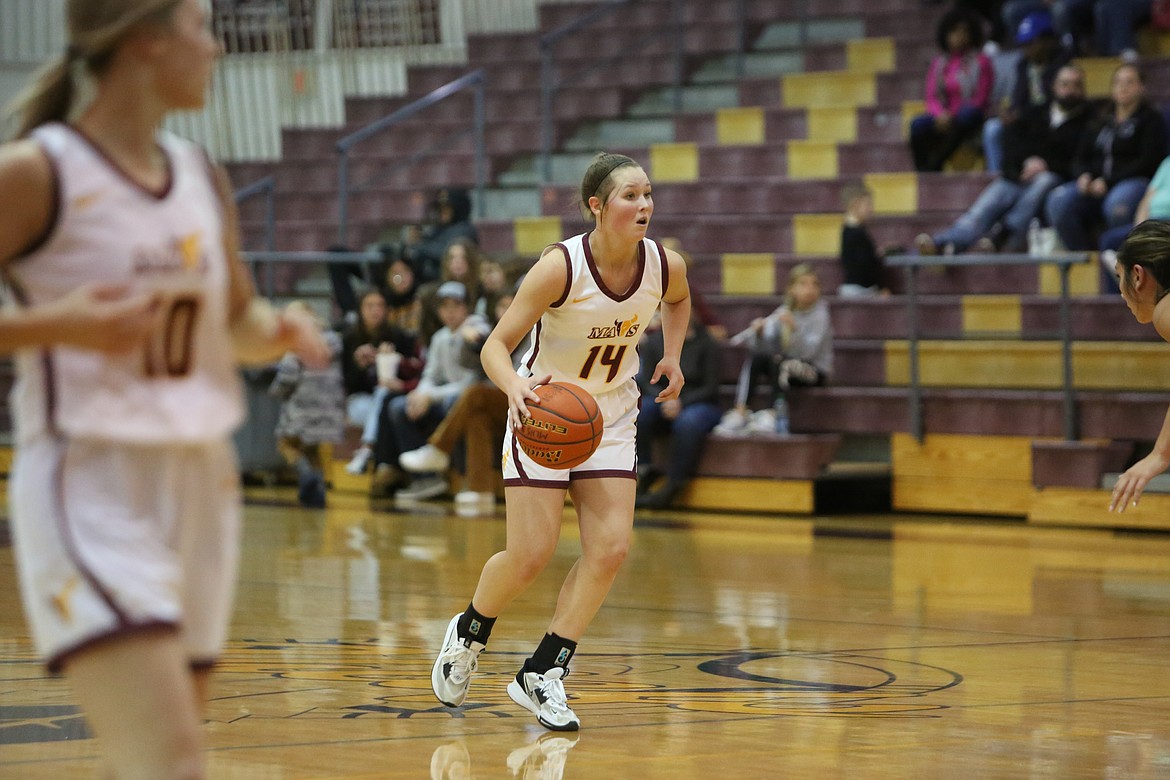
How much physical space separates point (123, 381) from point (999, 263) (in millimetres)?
9476

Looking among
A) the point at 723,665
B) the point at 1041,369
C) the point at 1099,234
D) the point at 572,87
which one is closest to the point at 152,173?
the point at 723,665

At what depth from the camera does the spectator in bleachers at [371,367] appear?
40.4ft

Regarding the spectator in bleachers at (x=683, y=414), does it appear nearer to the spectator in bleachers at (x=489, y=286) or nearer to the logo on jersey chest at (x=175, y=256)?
the spectator in bleachers at (x=489, y=286)

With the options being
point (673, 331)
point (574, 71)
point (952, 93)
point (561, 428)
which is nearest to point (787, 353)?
point (952, 93)

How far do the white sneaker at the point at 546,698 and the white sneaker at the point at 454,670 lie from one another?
14cm

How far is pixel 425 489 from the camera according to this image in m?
12.2

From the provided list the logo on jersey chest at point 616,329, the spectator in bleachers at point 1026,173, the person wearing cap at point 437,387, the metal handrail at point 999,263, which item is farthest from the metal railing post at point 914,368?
the logo on jersey chest at point 616,329

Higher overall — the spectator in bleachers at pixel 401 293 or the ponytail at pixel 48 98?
the ponytail at pixel 48 98

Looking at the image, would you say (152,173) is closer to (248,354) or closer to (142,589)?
(248,354)

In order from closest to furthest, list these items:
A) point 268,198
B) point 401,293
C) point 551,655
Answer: point 551,655 → point 401,293 → point 268,198

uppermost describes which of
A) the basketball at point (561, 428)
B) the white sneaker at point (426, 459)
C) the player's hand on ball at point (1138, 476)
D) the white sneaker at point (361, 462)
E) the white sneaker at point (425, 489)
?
the basketball at point (561, 428)

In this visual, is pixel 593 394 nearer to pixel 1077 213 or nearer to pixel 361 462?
pixel 1077 213

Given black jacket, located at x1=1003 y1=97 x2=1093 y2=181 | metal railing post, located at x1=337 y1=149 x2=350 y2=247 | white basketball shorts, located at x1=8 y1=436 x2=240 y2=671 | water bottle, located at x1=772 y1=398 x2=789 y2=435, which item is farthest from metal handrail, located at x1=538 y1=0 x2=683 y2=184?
white basketball shorts, located at x1=8 y1=436 x2=240 y2=671

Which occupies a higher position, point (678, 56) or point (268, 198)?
point (678, 56)
